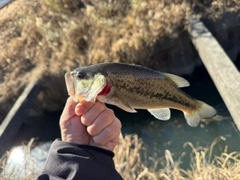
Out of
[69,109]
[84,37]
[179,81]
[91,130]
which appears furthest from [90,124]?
[84,37]

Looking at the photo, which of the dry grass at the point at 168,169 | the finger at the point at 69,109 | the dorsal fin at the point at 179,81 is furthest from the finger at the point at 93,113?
the dry grass at the point at 168,169

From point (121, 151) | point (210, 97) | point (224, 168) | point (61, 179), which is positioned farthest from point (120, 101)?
point (210, 97)

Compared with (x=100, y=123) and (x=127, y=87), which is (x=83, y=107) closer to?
(x=100, y=123)

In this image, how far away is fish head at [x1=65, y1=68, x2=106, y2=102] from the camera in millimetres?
1674

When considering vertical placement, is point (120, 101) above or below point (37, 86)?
above

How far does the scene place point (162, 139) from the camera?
6.10 m

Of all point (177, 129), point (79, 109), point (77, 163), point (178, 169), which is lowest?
point (177, 129)

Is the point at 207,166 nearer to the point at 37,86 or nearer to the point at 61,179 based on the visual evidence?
the point at 61,179

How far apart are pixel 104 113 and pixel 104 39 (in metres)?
5.61

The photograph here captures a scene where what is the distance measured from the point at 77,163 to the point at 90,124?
19 cm

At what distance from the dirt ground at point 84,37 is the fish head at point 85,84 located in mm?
5203

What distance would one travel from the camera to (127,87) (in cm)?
178

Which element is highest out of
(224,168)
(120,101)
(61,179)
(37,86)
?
(120,101)

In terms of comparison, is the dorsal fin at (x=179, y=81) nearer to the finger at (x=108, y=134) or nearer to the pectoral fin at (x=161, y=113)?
the pectoral fin at (x=161, y=113)
